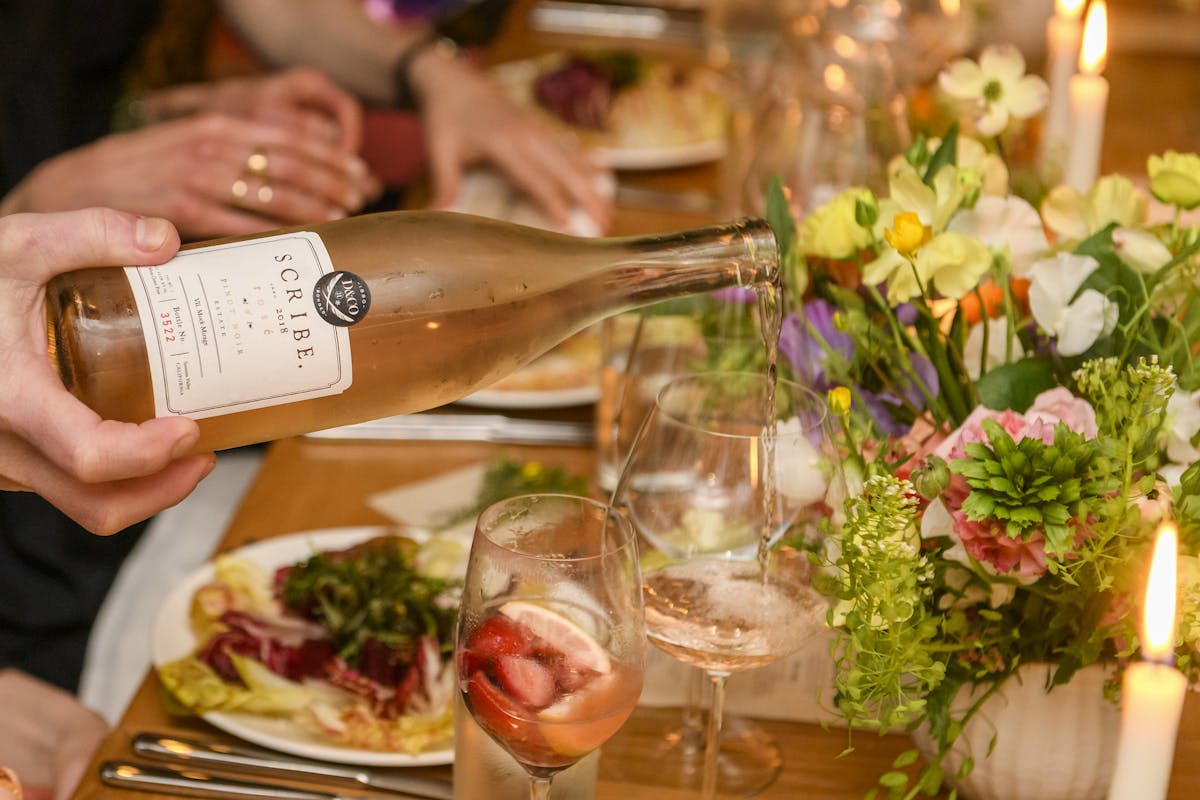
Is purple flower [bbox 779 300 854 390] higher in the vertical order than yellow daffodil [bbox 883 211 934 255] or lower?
lower

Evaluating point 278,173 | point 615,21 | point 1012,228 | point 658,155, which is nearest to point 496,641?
point 1012,228

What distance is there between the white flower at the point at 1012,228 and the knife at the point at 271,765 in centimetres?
46

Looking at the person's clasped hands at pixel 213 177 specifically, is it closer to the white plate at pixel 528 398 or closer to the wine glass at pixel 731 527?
the white plate at pixel 528 398

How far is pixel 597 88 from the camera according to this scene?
2020 millimetres

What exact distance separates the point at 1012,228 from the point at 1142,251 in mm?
75

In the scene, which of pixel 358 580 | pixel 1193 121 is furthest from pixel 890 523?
pixel 1193 121

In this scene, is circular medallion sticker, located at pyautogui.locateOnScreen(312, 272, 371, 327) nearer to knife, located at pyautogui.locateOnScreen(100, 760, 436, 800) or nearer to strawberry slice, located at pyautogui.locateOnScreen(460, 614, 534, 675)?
strawberry slice, located at pyautogui.locateOnScreen(460, 614, 534, 675)

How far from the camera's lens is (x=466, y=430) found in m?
1.23

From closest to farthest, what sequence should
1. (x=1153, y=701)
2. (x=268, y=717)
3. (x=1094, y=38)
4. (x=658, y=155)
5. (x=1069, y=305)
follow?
1. (x=1153, y=701)
2. (x=1069, y=305)
3. (x=268, y=717)
4. (x=1094, y=38)
5. (x=658, y=155)

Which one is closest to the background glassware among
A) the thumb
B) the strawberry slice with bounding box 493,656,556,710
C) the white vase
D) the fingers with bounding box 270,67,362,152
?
the fingers with bounding box 270,67,362,152

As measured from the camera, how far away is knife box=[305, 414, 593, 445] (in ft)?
3.97

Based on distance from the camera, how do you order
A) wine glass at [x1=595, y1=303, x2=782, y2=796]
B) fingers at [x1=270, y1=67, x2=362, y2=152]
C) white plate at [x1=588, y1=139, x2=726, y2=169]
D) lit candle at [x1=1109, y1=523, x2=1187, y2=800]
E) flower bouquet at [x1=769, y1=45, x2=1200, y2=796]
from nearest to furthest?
1. lit candle at [x1=1109, y1=523, x2=1187, y2=800]
2. flower bouquet at [x1=769, y1=45, x2=1200, y2=796]
3. wine glass at [x1=595, y1=303, x2=782, y2=796]
4. fingers at [x1=270, y1=67, x2=362, y2=152]
5. white plate at [x1=588, y1=139, x2=726, y2=169]

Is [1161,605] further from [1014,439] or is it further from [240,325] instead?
[240,325]

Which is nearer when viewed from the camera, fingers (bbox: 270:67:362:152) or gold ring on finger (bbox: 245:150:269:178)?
gold ring on finger (bbox: 245:150:269:178)
